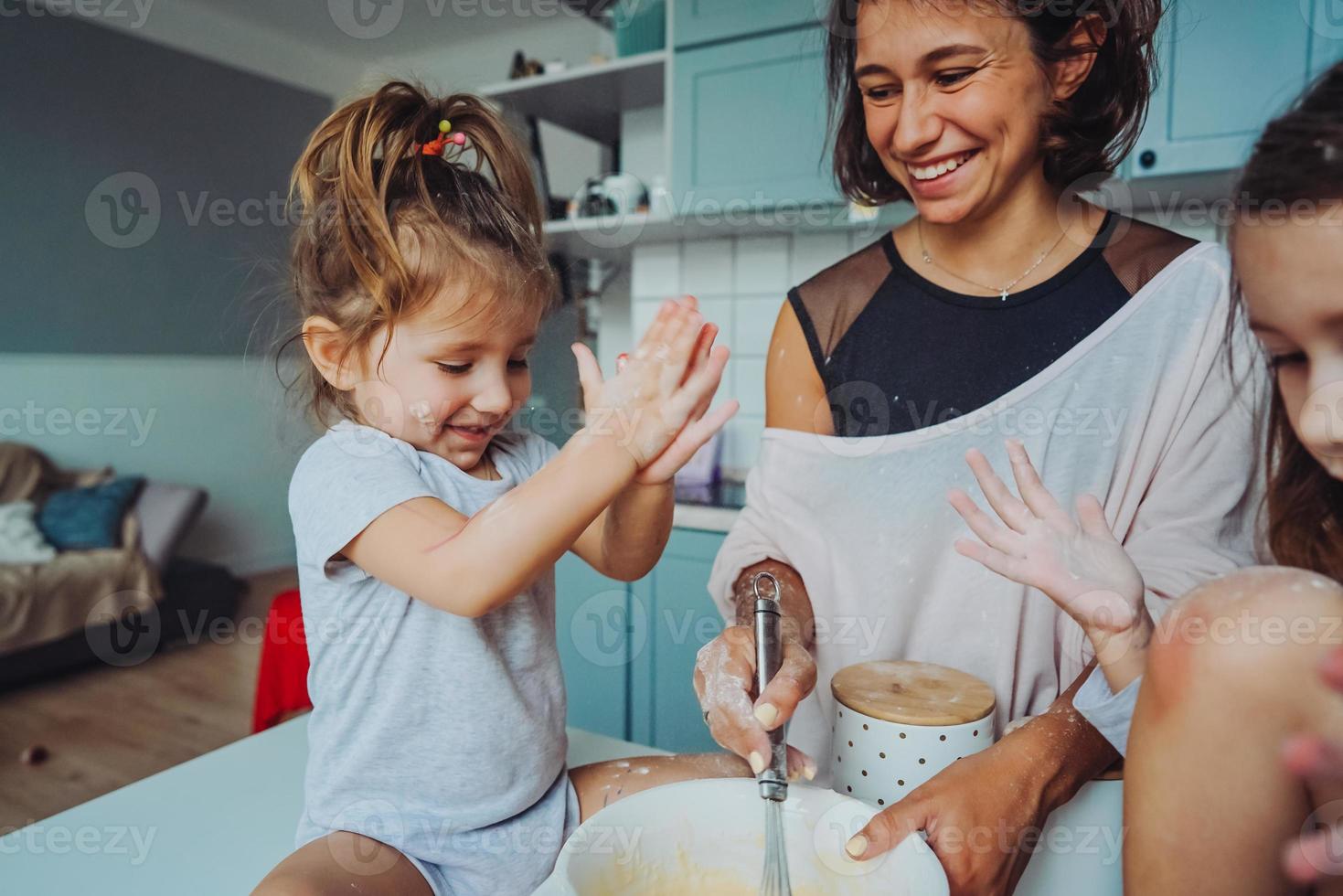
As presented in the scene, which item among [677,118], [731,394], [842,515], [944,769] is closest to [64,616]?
[731,394]

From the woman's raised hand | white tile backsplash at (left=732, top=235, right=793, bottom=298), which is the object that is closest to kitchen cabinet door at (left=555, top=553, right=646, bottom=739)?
white tile backsplash at (left=732, top=235, right=793, bottom=298)

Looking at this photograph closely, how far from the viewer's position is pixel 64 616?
285cm

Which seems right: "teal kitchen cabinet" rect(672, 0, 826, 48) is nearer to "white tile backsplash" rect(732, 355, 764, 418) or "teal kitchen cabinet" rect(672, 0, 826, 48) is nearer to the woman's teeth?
"white tile backsplash" rect(732, 355, 764, 418)

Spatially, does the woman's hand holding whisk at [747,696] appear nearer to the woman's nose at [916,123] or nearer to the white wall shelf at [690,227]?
the woman's nose at [916,123]

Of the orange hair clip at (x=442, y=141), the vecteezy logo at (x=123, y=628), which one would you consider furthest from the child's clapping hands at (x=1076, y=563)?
the vecteezy logo at (x=123, y=628)

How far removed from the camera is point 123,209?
3.75 m

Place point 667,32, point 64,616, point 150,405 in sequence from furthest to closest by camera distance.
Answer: point 150,405
point 64,616
point 667,32

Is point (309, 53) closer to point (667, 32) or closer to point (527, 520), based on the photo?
point (667, 32)

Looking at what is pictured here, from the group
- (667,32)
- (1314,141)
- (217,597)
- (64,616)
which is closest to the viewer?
(1314,141)

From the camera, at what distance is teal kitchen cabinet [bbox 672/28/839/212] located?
5.57 feet

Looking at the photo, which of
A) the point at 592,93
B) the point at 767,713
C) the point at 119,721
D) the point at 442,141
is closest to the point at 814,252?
the point at 592,93

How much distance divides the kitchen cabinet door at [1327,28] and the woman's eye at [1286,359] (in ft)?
3.46

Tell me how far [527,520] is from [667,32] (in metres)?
1.64

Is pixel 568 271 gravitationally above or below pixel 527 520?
above
